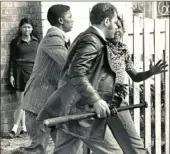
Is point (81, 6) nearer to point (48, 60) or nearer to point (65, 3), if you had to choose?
point (65, 3)

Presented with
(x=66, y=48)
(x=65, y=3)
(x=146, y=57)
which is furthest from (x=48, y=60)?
(x=146, y=57)

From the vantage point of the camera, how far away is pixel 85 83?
6.09ft

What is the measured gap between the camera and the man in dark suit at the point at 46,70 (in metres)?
2.12

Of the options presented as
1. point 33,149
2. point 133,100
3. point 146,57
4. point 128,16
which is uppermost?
point 128,16

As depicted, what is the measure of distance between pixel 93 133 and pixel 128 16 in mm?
706

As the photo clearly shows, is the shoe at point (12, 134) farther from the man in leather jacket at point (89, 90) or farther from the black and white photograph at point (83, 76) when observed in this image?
the man in leather jacket at point (89, 90)

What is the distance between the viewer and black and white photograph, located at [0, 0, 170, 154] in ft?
6.32

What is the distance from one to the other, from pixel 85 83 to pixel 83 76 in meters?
0.03

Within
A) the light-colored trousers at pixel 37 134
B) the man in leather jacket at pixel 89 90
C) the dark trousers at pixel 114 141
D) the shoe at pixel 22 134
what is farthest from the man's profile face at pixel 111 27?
the shoe at pixel 22 134

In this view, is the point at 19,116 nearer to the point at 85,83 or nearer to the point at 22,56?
the point at 22,56

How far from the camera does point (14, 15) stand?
223 cm

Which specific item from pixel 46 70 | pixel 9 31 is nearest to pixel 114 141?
pixel 46 70

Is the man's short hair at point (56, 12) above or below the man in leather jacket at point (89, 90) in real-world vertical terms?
above

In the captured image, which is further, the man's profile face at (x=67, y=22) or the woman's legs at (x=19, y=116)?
the woman's legs at (x=19, y=116)
